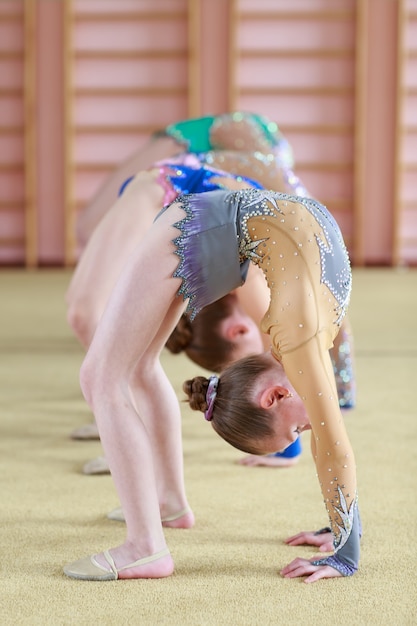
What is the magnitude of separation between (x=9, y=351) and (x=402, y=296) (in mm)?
2819

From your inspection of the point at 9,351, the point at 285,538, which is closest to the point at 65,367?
the point at 9,351

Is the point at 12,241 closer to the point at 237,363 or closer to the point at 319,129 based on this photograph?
the point at 319,129

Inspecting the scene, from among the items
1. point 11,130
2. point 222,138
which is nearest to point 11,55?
point 11,130

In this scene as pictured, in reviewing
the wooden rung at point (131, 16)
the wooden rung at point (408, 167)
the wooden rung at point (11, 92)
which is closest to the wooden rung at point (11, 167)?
the wooden rung at point (11, 92)

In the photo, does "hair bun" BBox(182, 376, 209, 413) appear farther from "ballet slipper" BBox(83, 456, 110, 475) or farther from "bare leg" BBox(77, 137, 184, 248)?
"bare leg" BBox(77, 137, 184, 248)

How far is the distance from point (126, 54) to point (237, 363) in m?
6.46

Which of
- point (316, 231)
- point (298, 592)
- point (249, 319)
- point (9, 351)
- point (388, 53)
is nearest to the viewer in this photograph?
point (298, 592)

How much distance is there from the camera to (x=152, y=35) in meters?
7.77

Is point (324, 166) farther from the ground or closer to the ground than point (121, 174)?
closer to the ground

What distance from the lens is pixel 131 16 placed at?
25.2 feet

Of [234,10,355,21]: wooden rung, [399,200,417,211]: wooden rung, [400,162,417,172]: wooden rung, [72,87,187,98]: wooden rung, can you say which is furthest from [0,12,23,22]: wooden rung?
[399,200,417,211]: wooden rung

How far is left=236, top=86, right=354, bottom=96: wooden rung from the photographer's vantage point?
7.68 metres

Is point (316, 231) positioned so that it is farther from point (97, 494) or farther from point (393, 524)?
point (97, 494)

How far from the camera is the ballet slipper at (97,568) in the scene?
159 centimetres
